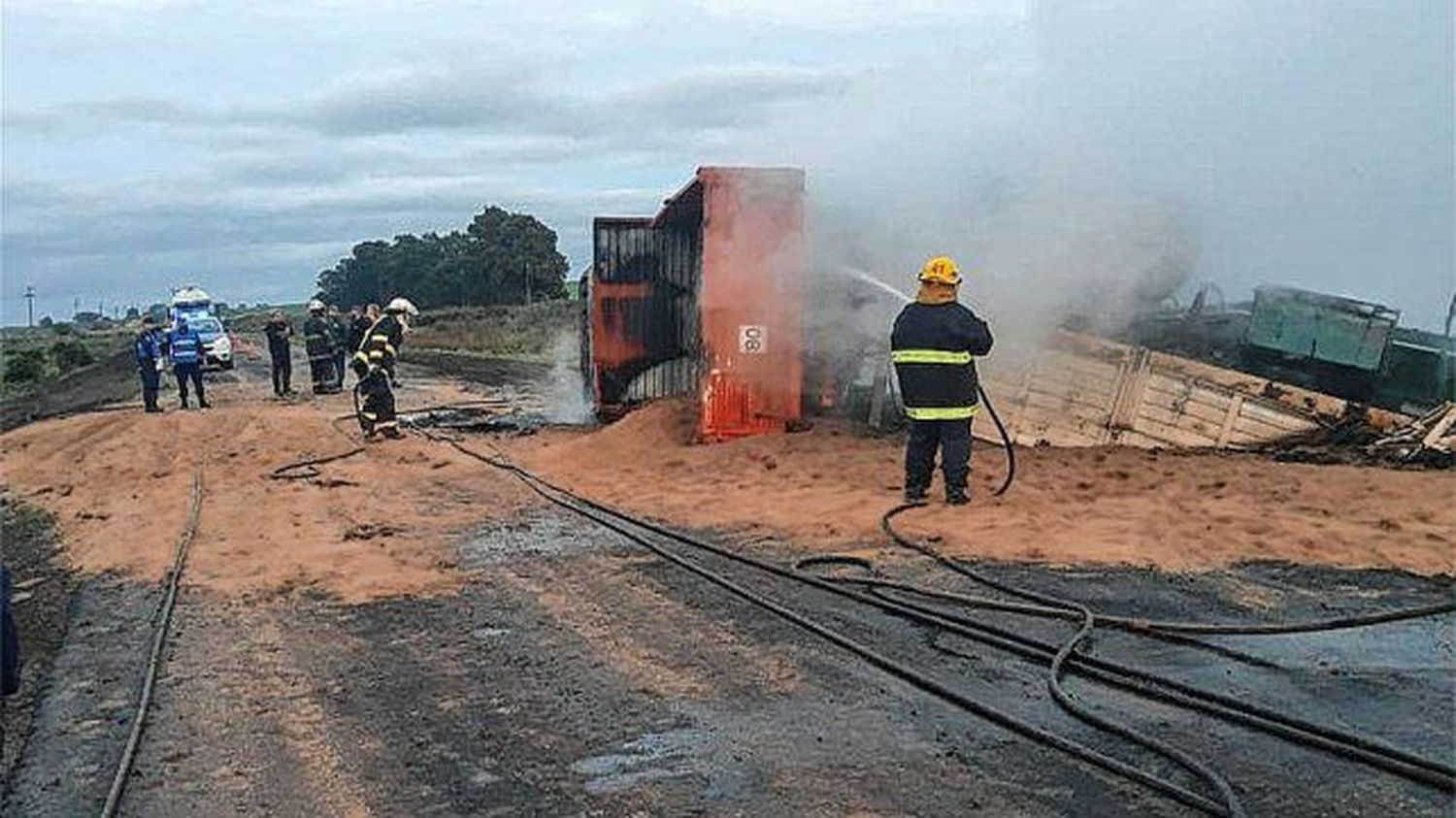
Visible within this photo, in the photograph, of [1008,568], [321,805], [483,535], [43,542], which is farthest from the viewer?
[43,542]

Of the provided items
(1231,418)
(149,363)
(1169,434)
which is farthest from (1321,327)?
(149,363)

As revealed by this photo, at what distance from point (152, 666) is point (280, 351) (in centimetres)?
1736

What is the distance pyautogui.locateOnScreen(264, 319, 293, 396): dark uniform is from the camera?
885 inches

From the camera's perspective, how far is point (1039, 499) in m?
9.47

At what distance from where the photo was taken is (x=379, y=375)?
15000mm

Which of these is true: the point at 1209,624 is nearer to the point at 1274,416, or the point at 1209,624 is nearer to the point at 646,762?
the point at 646,762

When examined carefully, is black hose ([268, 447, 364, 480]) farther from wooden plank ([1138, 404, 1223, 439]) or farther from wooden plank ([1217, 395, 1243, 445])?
wooden plank ([1217, 395, 1243, 445])

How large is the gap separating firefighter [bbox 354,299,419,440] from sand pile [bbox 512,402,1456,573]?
299cm

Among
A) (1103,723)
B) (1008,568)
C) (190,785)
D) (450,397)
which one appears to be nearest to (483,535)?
(1008,568)

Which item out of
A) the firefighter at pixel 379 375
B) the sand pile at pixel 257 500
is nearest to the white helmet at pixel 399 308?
the firefighter at pixel 379 375

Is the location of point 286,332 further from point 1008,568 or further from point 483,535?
point 1008,568

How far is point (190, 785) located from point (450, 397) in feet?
60.7

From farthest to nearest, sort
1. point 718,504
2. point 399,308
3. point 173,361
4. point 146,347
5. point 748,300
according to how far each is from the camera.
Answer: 1. point 173,361
2. point 146,347
3. point 399,308
4. point 748,300
5. point 718,504

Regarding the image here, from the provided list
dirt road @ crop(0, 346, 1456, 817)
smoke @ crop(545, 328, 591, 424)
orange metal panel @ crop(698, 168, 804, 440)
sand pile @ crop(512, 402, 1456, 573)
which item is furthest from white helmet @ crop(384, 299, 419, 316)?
dirt road @ crop(0, 346, 1456, 817)
